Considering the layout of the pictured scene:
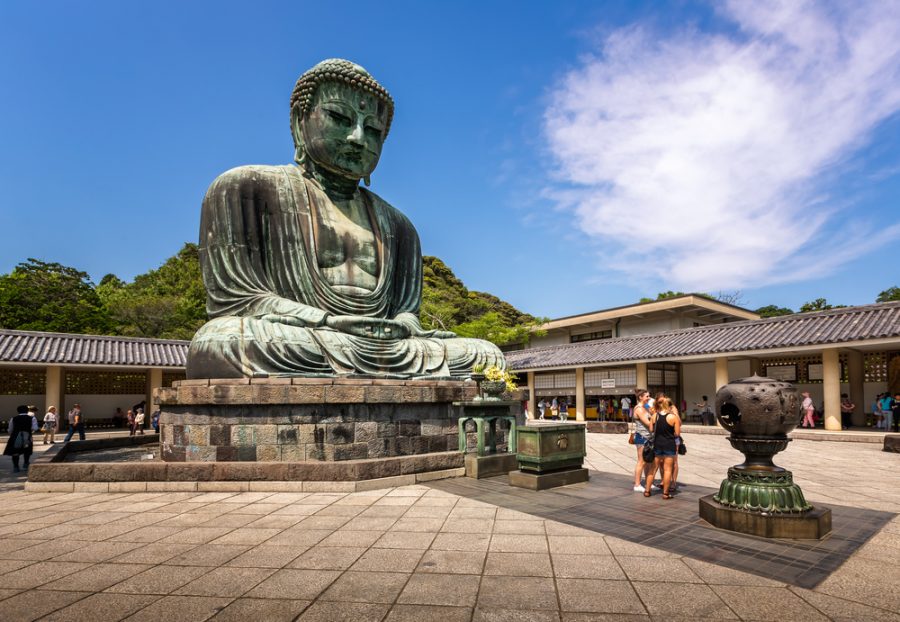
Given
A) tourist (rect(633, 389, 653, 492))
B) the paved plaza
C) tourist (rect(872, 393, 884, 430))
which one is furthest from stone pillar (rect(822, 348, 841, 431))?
tourist (rect(633, 389, 653, 492))

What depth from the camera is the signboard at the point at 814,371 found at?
18.2 meters

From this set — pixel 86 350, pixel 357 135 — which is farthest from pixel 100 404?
pixel 357 135

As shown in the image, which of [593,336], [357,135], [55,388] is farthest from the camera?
[593,336]

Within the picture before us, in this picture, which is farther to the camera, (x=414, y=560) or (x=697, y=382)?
(x=697, y=382)

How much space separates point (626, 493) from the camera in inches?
247

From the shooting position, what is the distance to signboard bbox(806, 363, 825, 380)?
718 inches

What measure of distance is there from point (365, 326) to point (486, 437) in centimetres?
253

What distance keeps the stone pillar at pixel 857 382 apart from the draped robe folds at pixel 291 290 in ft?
49.8

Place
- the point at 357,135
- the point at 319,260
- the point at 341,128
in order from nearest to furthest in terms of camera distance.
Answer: the point at 319,260
the point at 357,135
the point at 341,128

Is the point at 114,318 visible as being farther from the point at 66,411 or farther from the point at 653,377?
the point at 653,377

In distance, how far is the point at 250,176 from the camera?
28.4 feet

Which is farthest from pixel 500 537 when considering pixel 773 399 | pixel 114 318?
pixel 114 318

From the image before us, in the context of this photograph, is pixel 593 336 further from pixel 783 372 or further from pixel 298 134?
pixel 298 134

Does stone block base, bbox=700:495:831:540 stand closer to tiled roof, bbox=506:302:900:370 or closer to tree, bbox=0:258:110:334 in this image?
tiled roof, bbox=506:302:900:370
